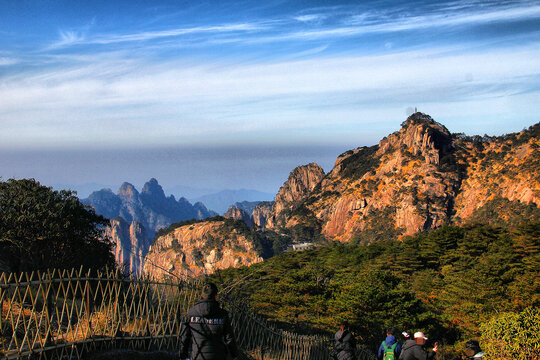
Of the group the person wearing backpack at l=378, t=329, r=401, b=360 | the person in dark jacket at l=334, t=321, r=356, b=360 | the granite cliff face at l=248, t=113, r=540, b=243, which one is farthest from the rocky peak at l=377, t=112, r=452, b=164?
the person wearing backpack at l=378, t=329, r=401, b=360

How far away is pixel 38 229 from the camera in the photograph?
82.2 feet

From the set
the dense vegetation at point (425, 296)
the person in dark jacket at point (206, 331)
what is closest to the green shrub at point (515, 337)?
the person in dark jacket at point (206, 331)

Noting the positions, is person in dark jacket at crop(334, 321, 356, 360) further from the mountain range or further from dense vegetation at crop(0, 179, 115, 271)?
the mountain range

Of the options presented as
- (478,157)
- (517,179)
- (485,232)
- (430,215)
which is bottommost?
(485,232)

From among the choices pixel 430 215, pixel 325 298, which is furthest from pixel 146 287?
pixel 430 215

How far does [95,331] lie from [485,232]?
4563cm

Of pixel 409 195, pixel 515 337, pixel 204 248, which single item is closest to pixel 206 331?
pixel 515 337

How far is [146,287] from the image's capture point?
927 centimetres

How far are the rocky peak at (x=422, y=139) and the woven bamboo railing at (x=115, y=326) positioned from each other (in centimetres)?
13284

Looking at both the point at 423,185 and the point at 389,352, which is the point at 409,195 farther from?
the point at 389,352

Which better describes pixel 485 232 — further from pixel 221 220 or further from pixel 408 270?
pixel 221 220

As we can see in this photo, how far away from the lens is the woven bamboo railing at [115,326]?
7.94 meters

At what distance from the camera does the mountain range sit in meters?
105

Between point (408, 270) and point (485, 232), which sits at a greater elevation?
point (485, 232)
